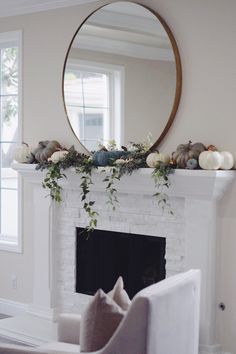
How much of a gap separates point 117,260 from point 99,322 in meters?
1.86

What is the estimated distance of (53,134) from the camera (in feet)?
17.4

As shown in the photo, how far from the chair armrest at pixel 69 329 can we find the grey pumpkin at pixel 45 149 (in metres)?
1.72

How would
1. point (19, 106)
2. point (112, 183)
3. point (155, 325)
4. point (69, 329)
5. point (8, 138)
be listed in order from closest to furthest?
point (155, 325) → point (69, 329) → point (112, 183) → point (19, 106) → point (8, 138)

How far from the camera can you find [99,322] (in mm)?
3000

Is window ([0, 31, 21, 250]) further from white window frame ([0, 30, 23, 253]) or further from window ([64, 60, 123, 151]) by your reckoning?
window ([64, 60, 123, 151])

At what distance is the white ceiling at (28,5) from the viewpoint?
5117 millimetres

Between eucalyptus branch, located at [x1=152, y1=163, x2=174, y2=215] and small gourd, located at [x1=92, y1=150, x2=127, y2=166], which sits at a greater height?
small gourd, located at [x1=92, y1=150, x2=127, y2=166]

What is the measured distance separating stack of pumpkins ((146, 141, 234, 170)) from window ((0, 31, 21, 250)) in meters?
1.80

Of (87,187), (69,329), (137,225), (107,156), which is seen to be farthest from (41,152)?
(69,329)

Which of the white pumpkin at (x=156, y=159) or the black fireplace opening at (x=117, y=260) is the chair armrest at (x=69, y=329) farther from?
the white pumpkin at (x=156, y=159)

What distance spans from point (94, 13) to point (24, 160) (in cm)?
131

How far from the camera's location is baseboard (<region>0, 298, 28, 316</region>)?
18.4 ft

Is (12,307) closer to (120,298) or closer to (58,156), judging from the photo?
(58,156)

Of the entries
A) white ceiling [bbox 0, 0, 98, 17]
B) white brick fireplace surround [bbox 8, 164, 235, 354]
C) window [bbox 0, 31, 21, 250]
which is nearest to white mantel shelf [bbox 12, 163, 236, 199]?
white brick fireplace surround [bbox 8, 164, 235, 354]
